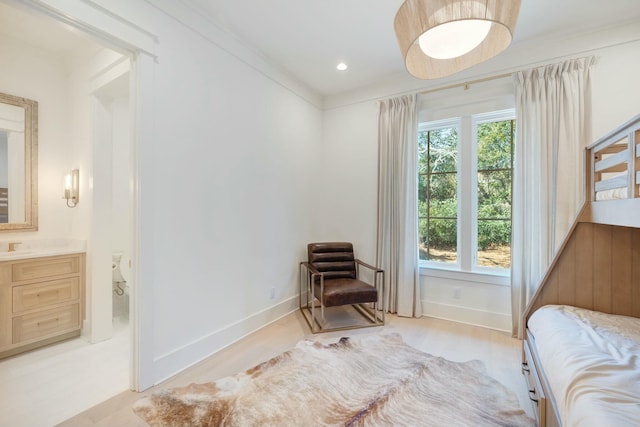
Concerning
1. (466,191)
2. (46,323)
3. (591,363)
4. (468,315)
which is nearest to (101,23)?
(46,323)

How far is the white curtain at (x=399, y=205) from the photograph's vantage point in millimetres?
3350

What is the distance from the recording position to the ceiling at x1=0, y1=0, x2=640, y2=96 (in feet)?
7.54

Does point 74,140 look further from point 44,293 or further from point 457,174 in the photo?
point 457,174

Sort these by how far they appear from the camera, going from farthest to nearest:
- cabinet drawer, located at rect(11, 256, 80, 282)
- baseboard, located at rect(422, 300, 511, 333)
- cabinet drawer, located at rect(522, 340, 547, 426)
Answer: baseboard, located at rect(422, 300, 511, 333) < cabinet drawer, located at rect(11, 256, 80, 282) < cabinet drawer, located at rect(522, 340, 547, 426)

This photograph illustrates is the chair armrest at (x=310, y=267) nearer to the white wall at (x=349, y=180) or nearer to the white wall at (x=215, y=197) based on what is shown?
the white wall at (x=215, y=197)

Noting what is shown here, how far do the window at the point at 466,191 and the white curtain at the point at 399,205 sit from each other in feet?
0.84

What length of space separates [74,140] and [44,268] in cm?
136

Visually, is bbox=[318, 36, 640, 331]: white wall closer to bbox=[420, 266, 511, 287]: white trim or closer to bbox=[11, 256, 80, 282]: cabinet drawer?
bbox=[420, 266, 511, 287]: white trim

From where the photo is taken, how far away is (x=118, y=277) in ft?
11.0

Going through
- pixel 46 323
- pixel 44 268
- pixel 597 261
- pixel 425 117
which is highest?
pixel 425 117

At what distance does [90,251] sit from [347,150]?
316 cm

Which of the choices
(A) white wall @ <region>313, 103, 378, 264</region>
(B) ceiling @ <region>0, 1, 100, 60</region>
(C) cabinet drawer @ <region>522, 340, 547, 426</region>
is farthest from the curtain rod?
(B) ceiling @ <region>0, 1, 100, 60</region>

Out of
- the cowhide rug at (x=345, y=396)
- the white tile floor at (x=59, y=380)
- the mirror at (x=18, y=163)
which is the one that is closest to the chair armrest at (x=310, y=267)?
the cowhide rug at (x=345, y=396)

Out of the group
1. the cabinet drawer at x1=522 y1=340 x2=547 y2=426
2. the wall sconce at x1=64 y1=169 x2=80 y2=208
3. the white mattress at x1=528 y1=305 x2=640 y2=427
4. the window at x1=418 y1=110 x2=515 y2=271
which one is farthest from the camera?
the window at x1=418 y1=110 x2=515 y2=271
